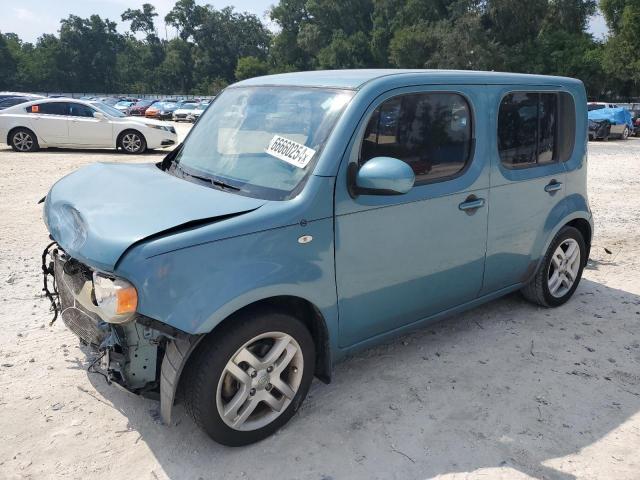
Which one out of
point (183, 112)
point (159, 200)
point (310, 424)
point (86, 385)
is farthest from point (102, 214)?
point (183, 112)

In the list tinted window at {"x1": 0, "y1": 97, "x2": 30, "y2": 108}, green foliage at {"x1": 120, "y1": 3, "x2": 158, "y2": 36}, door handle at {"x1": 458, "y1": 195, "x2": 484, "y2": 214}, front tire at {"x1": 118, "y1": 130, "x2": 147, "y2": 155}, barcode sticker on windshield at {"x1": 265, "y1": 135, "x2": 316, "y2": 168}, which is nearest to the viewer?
barcode sticker on windshield at {"x1": 265, "y1": 135, "x2": 316, "y2": 168}

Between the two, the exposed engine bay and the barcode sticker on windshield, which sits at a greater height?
the barcode sticker on windshield

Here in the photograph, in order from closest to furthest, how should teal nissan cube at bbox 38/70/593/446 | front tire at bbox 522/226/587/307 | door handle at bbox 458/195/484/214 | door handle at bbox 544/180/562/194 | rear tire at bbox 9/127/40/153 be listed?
teal nissan cube at bbox 38/70/593/446
door handle at bbox 458/195/484/214
door handle at bbox 544/180/562/194
front tire at bbox 522/226/587/307
rear tire at bbox 9/127/40/153

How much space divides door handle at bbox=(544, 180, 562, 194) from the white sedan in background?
1303 centimetres

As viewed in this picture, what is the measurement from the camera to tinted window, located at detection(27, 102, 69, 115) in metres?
15.1

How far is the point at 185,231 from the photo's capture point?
2559 mm

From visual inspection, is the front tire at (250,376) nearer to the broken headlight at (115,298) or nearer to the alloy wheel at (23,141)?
the broken headlight at (115,298)

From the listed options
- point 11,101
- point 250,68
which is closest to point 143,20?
point 250,68

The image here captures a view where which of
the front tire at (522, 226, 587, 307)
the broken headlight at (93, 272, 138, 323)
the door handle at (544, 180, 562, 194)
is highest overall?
the door handle at (544, 180, 562, 194)

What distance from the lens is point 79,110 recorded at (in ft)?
49.6

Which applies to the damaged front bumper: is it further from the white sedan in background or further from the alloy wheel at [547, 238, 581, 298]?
the white sedan in background

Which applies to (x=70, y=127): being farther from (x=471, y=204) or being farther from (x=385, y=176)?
(x=385, y=176)

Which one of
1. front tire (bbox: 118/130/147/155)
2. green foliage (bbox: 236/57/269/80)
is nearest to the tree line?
green foliage (bbox: 236/57/269/80)

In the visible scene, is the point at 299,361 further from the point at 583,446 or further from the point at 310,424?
the point at 583,446
